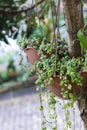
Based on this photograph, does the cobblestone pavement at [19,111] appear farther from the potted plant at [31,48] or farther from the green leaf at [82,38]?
the green leaf at [82,38]

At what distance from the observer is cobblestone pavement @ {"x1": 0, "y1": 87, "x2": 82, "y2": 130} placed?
273cm

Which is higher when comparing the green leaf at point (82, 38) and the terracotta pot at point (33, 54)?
the green leaf at point (82, 38)

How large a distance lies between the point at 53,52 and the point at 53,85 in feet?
0.32

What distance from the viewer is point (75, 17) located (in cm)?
83

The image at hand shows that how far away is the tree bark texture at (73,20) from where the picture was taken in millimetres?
828

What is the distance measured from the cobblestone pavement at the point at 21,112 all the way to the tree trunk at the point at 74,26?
1463 mm

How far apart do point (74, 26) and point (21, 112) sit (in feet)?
7.76

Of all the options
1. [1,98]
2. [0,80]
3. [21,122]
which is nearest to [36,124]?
[21,122]

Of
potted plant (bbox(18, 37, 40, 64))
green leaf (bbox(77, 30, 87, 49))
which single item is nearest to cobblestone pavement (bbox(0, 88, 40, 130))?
potted plant (bbox(18, 37, 40, 64))

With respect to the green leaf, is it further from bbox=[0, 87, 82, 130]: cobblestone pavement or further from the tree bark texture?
bbox=[0, 87, 82, 130]: cobblestone pavement

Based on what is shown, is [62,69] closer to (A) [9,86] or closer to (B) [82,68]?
(B) [82,68]

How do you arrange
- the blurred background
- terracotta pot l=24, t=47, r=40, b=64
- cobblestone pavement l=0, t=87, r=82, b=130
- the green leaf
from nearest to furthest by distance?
the green leaf < terracotta pot l=24, t=47, r=40, b=64 < the blurred background < cobblestone pavement l=0, t=87, r=82, b=130

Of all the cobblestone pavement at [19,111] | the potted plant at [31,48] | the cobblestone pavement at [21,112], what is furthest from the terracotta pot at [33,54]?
the cobblestone pavement at [19,111]

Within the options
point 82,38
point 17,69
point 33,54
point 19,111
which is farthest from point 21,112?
point 82,38
